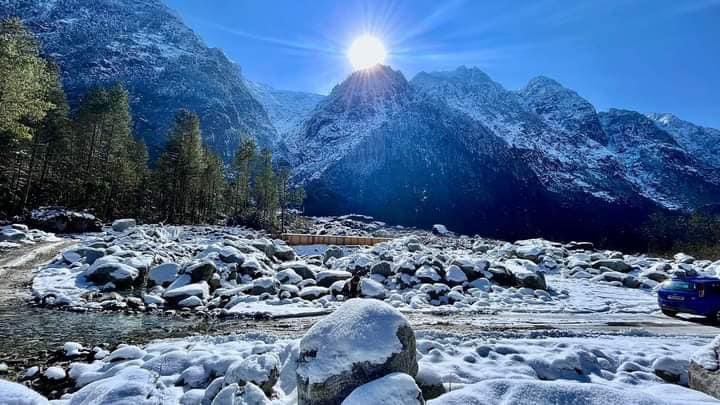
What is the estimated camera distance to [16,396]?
380 cm

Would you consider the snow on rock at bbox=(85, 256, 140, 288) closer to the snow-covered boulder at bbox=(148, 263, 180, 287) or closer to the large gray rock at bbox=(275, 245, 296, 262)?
the snow-covered boulder at bbox=(148, 263, 180, 287)

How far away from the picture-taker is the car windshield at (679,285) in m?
13.0

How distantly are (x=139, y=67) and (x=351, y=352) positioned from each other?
204 m

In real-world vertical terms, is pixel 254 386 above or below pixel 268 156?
below

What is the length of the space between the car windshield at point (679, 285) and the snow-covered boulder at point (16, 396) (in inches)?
734

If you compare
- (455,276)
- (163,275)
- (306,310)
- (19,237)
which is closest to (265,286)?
(306,310)

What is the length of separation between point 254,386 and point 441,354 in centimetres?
417

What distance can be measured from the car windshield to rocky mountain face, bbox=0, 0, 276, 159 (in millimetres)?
141356

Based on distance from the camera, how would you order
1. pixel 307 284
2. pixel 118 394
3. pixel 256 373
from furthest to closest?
1. pixel 307 284
2. pixel 256 373
3. pixel 118 394

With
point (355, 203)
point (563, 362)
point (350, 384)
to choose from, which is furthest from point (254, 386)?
point (355, 203)

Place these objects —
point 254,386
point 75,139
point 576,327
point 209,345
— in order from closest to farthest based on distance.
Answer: point 254,386
point 209,345
point 576,327
point 75,139

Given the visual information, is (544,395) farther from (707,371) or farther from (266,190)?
(266,190)

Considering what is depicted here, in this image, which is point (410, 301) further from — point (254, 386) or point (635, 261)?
point (635, 261)

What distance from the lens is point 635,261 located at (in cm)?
2408
